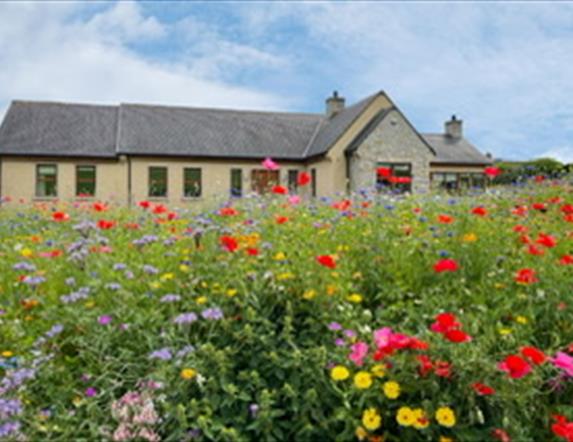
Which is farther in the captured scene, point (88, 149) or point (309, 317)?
point (88, 149)

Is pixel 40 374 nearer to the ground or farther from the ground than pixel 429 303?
nearer to the ground

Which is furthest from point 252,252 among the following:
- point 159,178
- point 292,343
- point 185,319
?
point 159,178

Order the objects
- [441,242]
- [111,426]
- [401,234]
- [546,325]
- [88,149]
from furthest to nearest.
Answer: [88,149]
[401,234]
[441,242]
[546,325]
[111,426]

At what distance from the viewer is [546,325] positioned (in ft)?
10.3

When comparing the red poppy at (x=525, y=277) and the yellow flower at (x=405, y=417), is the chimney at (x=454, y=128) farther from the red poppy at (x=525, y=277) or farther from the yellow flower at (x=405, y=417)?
the yellow flower at (x=405, y=417)

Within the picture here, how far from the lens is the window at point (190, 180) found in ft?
81.5

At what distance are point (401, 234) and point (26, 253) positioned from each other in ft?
10.8

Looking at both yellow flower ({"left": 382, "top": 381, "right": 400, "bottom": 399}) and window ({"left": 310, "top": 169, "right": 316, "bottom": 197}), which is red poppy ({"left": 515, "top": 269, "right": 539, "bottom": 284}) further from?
window ({"left": 310, "top": 169, "right": 316, "bottom": 197})

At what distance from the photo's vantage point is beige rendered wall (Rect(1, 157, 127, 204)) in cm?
2311

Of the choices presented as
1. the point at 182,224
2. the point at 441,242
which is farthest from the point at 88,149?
→ the point at 441,242

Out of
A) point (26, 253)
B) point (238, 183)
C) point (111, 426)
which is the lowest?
point (111, 426)

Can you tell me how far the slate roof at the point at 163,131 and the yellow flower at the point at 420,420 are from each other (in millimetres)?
22475

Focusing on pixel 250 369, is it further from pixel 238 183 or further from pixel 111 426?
pixel 238 183

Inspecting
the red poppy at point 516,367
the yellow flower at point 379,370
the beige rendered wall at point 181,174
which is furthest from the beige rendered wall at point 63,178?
the red poppy at point 516,367
